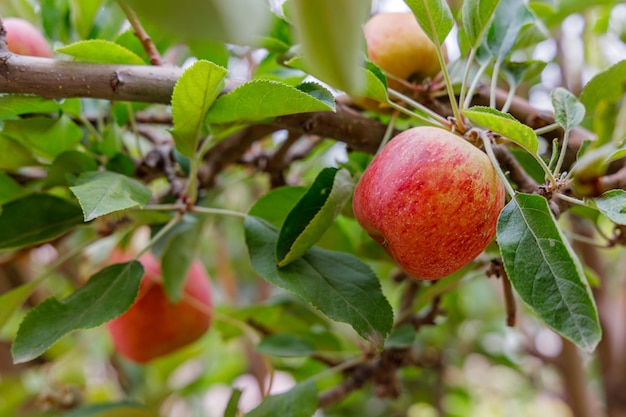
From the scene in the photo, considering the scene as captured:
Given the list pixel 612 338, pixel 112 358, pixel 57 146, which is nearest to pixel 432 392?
pixel 612 338

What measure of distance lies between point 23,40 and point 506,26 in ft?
1.47

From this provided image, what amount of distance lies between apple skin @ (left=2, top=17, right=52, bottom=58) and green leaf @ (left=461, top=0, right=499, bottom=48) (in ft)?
1.31

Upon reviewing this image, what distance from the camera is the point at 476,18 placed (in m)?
0.48

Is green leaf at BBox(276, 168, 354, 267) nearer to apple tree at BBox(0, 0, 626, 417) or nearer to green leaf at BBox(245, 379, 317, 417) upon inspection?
apple tree at BBox(0, 0, 626, 417)

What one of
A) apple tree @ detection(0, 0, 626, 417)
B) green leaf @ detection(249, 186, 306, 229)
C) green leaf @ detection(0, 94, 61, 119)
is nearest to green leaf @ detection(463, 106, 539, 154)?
apple tree @ detection(0, 0, 626, 417)

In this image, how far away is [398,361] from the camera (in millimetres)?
711

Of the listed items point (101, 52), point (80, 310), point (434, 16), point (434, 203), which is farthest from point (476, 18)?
point (80, 310)

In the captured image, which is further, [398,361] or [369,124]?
[398,361]

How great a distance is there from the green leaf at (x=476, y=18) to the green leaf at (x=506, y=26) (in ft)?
0.18

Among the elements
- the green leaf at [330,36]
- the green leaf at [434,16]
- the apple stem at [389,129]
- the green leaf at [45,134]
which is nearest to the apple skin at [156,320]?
the green leaf at [45,134]

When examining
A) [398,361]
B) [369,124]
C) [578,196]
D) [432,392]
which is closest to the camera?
[578,196]

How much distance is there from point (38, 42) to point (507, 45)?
444mm

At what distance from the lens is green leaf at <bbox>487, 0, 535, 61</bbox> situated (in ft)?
1.74

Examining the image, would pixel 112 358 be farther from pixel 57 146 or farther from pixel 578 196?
pixel 578 196
